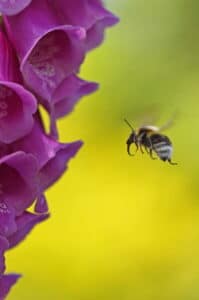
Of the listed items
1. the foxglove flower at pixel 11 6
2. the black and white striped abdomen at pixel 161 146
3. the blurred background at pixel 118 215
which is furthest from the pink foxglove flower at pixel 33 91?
the blurred background at pixel 118 215

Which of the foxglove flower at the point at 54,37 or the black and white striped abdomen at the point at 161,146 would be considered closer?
the foxglove flower at the point at 54,37

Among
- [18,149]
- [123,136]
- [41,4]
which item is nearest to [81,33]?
[41,4]

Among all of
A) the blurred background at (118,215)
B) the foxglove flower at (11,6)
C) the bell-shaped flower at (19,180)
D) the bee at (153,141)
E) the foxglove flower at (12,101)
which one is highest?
the foxglove flower at (11,6)

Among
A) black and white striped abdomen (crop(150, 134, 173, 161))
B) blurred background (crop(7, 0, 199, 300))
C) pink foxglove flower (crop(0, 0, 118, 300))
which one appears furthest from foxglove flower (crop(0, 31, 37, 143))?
blurred background (crop(7, 0, 199, 300))

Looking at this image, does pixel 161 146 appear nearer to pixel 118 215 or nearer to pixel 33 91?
pixel 33 91

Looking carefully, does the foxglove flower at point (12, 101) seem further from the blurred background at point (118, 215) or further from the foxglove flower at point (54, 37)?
the blurred background at point (118, 215)

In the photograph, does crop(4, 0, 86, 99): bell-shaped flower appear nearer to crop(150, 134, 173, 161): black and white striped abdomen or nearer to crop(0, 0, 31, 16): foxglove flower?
crop(0, 0, 31, 16): foxglove flower
